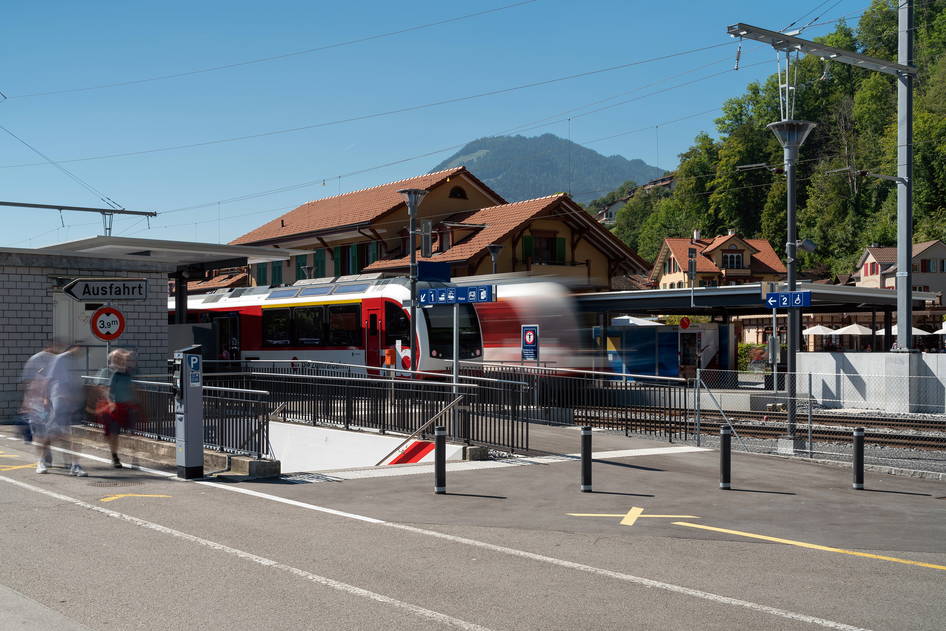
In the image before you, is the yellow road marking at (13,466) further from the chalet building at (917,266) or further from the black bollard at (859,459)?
the chalet building at (917,266)

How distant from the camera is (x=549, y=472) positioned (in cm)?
1341

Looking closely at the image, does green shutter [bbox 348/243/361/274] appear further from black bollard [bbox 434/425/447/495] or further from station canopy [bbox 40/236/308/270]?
black bollard [bbox 434/425/447/495]

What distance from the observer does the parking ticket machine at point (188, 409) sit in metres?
11.9

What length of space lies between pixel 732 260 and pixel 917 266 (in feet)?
54.7

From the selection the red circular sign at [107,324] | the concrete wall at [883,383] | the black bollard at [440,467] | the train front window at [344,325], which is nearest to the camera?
the black bollard at [440,467]

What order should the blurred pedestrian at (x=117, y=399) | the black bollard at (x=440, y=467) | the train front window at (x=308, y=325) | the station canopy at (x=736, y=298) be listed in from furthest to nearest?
the station canopy at (x=736, y=298), the train front window at (x=308, y=325), the blurred pedestrian at (x=117, y=399), the black bollard at (x=440, y=467)

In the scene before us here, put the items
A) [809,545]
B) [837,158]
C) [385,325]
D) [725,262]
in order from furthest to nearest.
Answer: [837,158], [725,262], [385,325], [809,545]

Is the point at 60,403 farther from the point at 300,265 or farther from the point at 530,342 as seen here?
the point at 300,265

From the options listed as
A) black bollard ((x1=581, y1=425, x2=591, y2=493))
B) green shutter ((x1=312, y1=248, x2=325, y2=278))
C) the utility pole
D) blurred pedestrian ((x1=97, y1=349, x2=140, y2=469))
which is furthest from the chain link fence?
green shutter ((x1=312, y1=248, x2=325, y2=278))

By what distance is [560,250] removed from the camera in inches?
1791

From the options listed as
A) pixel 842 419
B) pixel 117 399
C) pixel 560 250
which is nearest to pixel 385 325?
pixel 842 419

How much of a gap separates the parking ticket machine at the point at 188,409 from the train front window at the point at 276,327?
59.2ft

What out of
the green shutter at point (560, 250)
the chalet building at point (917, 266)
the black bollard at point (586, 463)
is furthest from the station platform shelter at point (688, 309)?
the chalet building at point (917, 266)

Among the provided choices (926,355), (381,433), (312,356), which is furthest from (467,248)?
(381,433)
